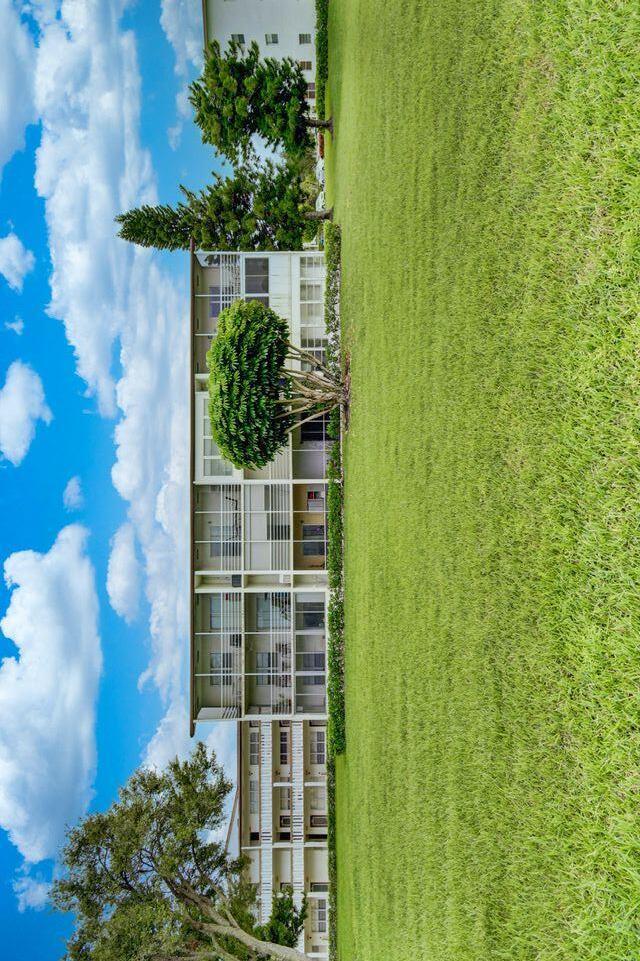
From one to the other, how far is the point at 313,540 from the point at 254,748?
9.13 metres

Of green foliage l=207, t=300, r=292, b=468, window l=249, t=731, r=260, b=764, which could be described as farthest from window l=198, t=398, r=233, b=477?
window l=249, t=731, r=260, b=764

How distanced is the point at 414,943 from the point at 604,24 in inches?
359

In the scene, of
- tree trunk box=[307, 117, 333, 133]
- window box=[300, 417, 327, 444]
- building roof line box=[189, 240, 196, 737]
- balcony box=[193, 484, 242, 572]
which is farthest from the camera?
tree trunk box=[307, 117, 333, 133]

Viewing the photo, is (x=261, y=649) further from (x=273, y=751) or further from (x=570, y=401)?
(x=570, y=401)

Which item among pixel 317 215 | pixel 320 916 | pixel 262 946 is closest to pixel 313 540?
pixel 262 946

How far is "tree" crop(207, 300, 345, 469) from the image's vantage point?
15.4 metres

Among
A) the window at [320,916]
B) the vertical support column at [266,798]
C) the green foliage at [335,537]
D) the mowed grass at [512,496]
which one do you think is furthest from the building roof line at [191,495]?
the mowed grass at [512,496]

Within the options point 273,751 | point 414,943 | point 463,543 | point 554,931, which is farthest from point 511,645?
point 273,751

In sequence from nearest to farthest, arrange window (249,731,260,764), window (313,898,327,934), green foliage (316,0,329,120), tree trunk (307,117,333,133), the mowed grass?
the mowed grass → tree trunk (307,117,333,133) → window (249,731,260,764) → window (313,898,327,934) → green foliage (316,0,329,120)

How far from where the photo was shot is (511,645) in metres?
4.85

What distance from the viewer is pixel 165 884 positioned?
559 inches

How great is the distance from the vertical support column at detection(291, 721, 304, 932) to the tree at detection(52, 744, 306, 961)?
7.06 m

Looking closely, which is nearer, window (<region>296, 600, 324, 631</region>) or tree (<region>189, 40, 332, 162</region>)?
tree (<region>189, 40, 332, 162</region>)

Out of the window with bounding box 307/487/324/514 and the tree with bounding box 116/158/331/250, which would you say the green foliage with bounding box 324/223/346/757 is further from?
the tree with bounding box 116/158/331/250
